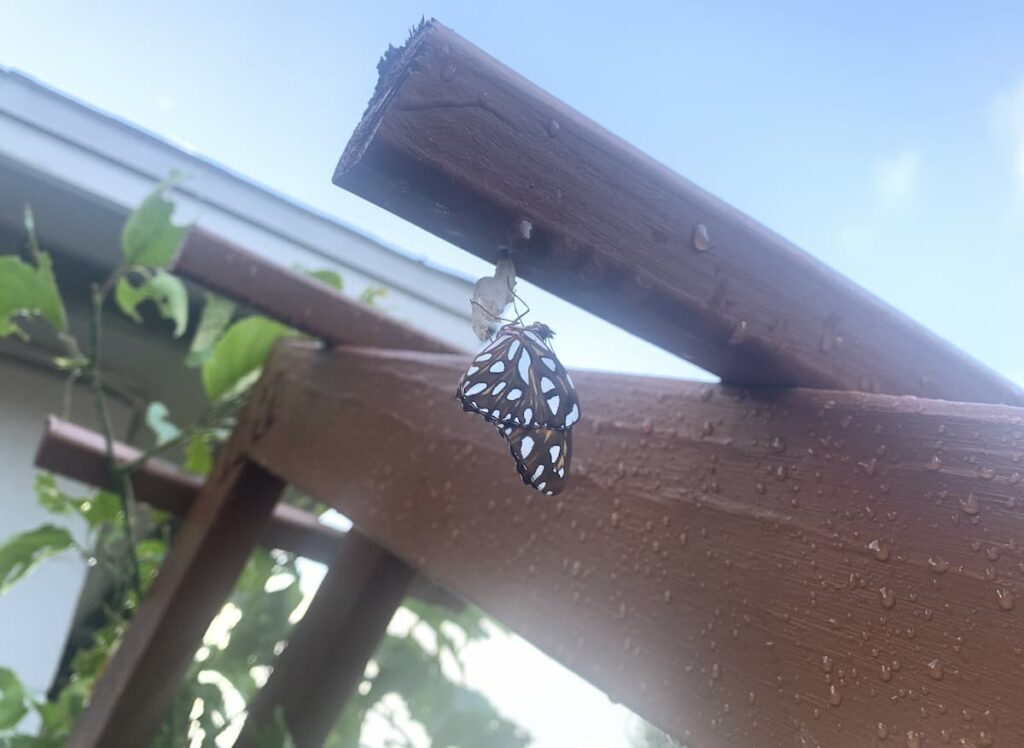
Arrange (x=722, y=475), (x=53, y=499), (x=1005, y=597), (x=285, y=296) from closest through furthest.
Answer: (x=1005, y=597) → (x=722, y=475) → (x=285, y=296) → (x=53, y=499)

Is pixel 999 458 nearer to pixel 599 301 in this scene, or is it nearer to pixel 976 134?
pixel 599 301

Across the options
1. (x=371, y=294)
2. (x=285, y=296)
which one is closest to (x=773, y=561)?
(x=285, y=296)

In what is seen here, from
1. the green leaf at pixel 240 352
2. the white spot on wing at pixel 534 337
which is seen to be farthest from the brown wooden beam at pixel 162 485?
the white spot on wing at pixel 534 337

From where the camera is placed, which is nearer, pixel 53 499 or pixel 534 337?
pixel 534 337

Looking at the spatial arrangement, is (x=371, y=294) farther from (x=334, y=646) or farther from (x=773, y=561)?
(x=773, y=561)

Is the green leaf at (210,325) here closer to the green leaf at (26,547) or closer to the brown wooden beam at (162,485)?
the brown wooden beam at (162,485)
